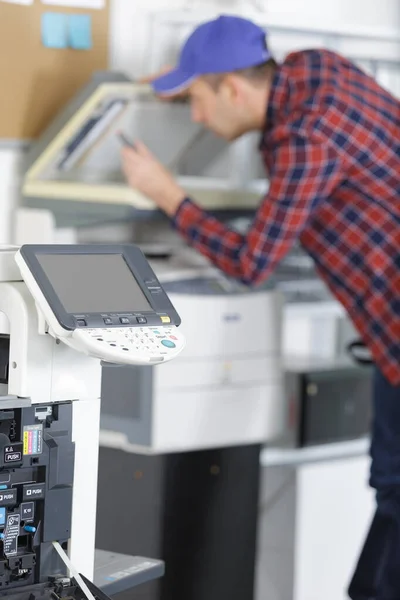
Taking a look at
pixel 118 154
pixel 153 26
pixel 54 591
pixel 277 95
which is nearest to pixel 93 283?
pixel 54 591

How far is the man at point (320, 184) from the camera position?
8.41 feet

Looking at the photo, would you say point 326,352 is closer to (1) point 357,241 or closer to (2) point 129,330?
(1) point 357,241

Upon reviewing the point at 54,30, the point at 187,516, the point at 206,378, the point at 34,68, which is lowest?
the point at 187,516

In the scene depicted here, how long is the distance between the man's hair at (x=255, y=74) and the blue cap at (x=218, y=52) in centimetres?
3

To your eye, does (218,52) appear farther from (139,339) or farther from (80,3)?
(139,339)

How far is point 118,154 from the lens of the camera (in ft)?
9.93

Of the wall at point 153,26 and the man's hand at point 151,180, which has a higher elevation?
the wall at point 153,26

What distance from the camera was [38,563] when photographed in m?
1.60

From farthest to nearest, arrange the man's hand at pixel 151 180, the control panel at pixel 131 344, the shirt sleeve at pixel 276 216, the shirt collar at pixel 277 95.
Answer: the man's hand at pixel 151 180 → the shirt collar at pixel 277 95 → the shirt sleeve at pixel 276 216 → the control panel at pixel 131 344

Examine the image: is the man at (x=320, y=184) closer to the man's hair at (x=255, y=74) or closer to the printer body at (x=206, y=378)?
the man's hair at (x=255, y=74)

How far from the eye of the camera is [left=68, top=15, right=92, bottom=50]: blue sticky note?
3055 mm

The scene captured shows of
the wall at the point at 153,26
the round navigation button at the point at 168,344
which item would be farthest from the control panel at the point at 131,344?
the wall at the point at 153,26

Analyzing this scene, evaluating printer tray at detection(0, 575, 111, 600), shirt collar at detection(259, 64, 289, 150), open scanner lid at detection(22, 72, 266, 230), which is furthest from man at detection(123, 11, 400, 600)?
printer tray at detection(0, 575, 111, 600)

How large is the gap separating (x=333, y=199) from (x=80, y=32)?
87 cm
